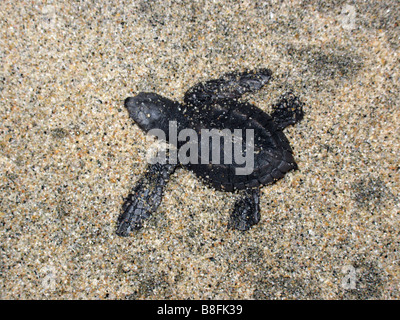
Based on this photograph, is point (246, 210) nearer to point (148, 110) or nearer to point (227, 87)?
point (227, 87)

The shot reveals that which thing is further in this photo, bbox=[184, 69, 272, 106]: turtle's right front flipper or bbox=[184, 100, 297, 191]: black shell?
bbox=[184, 69, 272, 106]: turtle's right front flipper

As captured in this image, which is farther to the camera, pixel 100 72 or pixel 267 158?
pixel 100 72

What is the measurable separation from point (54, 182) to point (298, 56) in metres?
2.24

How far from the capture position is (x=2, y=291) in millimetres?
2289

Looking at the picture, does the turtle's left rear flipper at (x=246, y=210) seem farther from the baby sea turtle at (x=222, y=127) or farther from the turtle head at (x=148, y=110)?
the turtle head at (x=148, y=110)

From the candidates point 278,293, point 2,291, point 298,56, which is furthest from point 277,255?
point 2,291

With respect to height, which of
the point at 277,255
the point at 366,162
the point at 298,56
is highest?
the point at 298,56

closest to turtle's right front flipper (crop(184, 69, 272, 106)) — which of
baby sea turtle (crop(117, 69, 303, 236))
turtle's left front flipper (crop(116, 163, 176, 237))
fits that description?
baby sea turtle (crop(117, 69, 303, 236))

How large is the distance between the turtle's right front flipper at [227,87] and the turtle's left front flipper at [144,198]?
0.60m

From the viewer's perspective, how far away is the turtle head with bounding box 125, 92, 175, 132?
7.54 ft

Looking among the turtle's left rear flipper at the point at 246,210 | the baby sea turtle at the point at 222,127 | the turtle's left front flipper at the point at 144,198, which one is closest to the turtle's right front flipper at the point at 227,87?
the baby sea turtle at the point at 222,127

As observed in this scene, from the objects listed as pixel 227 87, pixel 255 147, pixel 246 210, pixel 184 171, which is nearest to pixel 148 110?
pixel 184 171

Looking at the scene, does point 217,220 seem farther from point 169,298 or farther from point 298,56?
point 298,56

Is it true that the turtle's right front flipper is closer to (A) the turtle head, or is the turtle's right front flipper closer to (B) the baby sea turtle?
(B) the baby sea turtle
